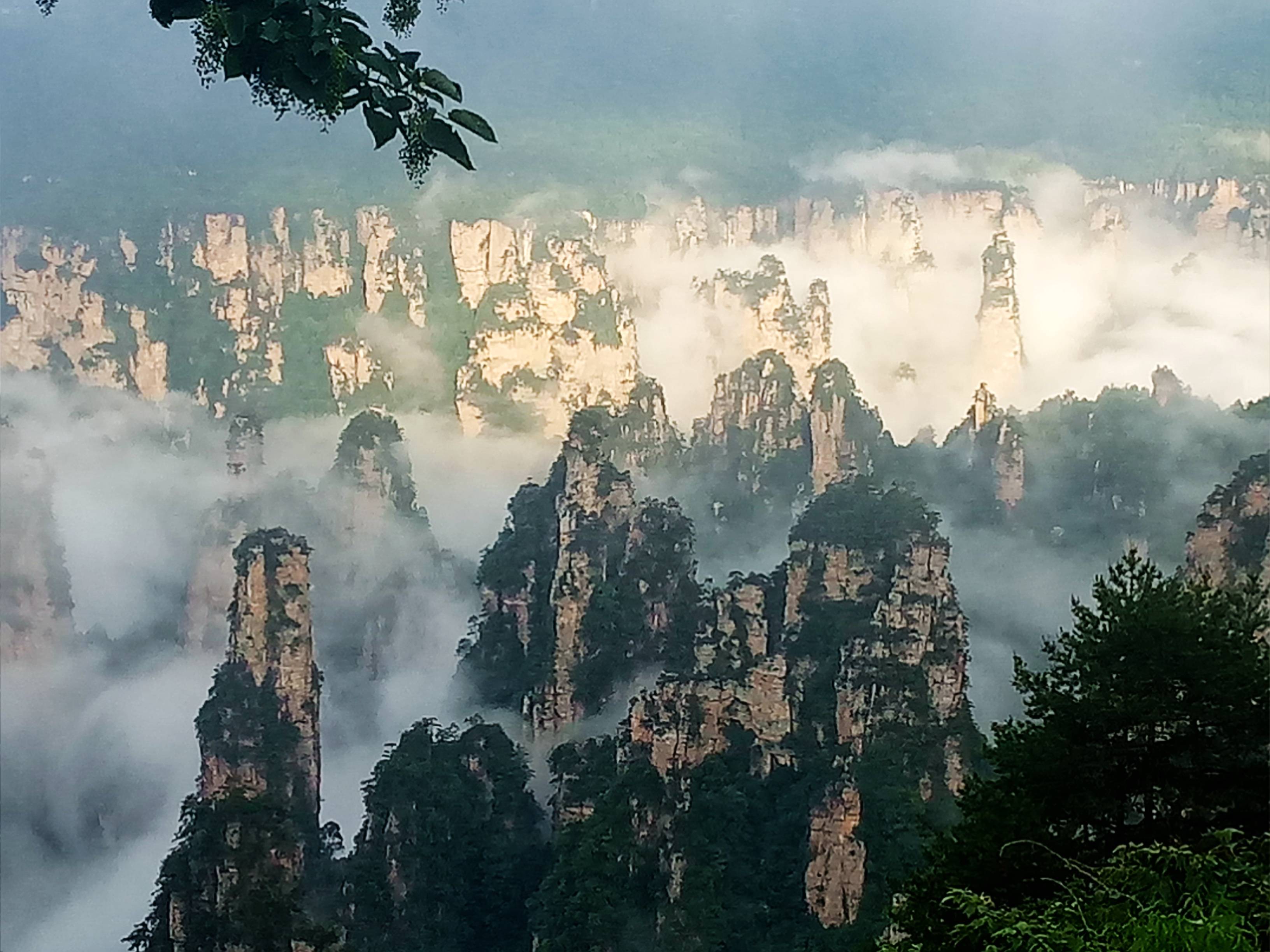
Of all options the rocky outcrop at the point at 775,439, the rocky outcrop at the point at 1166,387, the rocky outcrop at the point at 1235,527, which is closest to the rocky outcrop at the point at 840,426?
the rocky outcrop at the point at 775,439

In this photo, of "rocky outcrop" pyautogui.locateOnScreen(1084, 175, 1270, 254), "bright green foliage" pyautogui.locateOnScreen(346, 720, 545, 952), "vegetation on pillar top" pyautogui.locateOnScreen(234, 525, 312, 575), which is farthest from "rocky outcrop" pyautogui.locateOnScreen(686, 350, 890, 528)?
"vegetation on pillar top" pyautogui.locateOnScreen(234, 525, 312, 575)

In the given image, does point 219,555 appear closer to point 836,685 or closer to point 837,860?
point 836,685

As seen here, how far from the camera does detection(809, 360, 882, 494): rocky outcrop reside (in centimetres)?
834

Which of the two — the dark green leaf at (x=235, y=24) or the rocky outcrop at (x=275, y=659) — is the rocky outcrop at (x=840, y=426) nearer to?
the rocky outcrop at (x=275, y=659)

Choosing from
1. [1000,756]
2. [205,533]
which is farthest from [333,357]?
[1000,756]

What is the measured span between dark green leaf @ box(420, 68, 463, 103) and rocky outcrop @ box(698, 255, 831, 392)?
712 cm

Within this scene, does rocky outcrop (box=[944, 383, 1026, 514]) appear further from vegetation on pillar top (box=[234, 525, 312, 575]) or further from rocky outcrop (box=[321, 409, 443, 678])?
vegetation on pillar top (box=[234, 525, 312, 575])

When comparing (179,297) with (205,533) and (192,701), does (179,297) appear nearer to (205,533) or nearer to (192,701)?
(205,533)

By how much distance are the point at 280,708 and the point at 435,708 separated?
1.06 metres

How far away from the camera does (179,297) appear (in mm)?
8703

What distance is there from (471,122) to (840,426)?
724cm

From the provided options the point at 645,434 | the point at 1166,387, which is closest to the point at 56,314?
the point at 645,434

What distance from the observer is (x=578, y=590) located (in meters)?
8.17

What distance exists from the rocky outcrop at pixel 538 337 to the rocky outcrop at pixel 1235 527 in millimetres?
4097
